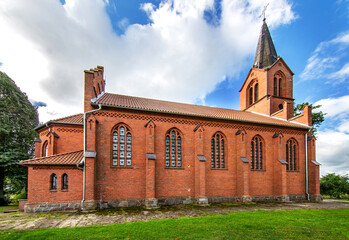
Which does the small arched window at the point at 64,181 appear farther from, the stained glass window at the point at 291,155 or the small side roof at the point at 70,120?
the stained glass window at the point at 291,155

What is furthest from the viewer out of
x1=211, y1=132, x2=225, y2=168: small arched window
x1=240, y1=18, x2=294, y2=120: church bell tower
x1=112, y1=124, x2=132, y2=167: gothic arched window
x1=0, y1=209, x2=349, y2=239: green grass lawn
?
x1=240, y1=18, x2=294, y2=120: church bell tower

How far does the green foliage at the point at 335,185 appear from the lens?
67.5ft

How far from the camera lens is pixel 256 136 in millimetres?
17359

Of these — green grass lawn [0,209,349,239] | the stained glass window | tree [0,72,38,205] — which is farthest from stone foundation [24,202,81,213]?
the stained glass window

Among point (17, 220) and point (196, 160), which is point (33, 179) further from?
point (196, 160)

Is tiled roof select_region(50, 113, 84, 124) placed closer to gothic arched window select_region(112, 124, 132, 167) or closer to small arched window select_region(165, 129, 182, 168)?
gothic arched window select_region(112, 124, 132, 167)

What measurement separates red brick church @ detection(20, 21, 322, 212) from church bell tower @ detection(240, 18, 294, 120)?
9.54ft

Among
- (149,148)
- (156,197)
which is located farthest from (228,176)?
(149,148)

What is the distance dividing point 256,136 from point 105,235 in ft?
50.9

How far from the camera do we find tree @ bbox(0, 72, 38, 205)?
663 inches

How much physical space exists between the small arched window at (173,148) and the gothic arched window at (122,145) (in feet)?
10.3

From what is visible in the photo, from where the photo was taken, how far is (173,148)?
14875mm

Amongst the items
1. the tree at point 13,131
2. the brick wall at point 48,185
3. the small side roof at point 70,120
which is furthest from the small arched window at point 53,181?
the tree at point 13,131

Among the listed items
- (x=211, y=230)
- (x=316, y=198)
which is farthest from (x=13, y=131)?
(x=316, y=198)
